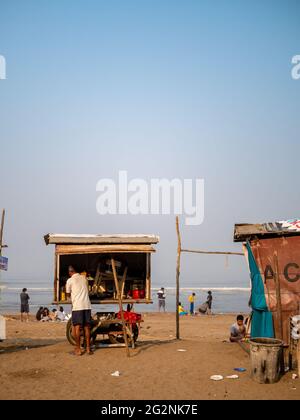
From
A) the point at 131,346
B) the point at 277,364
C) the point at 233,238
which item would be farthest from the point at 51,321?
the point at 277,364

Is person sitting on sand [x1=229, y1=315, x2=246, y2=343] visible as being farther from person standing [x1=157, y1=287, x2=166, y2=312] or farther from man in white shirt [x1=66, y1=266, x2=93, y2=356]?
person standing [x1=157, y1=287, x2=166, y2=312]

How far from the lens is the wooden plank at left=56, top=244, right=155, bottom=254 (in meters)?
11.6

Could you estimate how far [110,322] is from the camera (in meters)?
11.9

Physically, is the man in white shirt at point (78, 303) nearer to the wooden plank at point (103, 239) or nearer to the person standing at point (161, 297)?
the wooden plank at point (103, 239)

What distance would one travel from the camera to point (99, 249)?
458 inches

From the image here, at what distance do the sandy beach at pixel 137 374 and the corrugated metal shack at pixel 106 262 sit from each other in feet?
5.05

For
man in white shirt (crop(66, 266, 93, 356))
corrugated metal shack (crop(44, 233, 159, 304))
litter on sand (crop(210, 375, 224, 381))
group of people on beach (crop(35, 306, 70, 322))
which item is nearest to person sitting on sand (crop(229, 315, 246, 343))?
corrugated metal shack (crop(44, 233, 159, 304))

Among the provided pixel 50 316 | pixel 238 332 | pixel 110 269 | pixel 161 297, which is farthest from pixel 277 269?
pixel 161 297

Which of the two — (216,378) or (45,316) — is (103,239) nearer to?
(216,378)

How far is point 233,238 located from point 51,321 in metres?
14.9

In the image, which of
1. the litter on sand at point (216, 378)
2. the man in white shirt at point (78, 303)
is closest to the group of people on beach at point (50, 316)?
the man in white shirt at point (78, 303)

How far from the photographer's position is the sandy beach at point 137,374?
7.42 metres

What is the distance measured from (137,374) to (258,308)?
11.2ft
